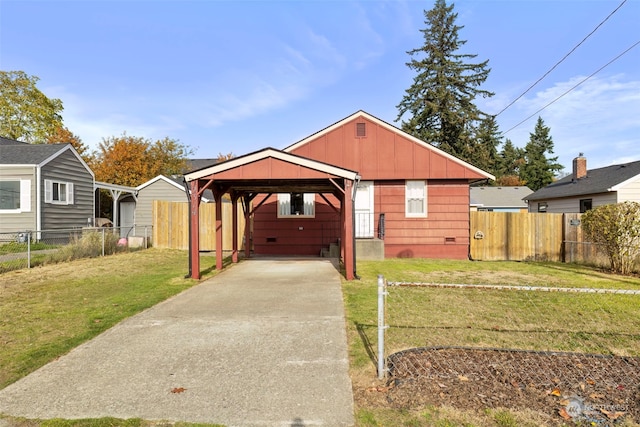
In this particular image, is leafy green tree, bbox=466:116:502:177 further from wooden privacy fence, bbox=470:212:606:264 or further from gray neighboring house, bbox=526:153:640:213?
wooden privacy fence, bbox=470:212:606:264

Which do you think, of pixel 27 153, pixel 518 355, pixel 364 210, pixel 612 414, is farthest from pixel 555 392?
pixel 27 153

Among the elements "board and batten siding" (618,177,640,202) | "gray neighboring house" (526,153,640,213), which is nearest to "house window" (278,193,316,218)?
"gray neighboring house" (526,153,640,213)

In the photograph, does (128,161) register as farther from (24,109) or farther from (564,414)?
(564,414)

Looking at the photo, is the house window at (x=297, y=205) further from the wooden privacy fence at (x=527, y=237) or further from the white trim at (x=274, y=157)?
the wooden privacy fence at (x=527, y=237)

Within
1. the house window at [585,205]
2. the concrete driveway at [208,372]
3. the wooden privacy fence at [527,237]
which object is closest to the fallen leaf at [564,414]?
the concrete driveway at [208,372]

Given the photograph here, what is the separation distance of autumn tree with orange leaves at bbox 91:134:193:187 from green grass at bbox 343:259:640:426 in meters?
27.1

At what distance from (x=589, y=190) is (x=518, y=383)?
1961 centimetres

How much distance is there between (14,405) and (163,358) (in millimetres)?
1278

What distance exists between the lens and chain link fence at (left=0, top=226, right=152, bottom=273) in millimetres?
10406

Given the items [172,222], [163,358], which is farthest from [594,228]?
[172,222]

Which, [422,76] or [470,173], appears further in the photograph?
[422,76]

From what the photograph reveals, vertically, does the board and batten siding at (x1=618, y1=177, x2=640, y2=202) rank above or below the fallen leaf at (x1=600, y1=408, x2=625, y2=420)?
above

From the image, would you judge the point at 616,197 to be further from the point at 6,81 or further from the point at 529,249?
the point at 6,81

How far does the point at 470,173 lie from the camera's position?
1304 cm
